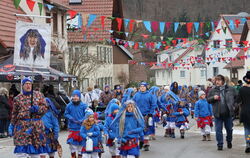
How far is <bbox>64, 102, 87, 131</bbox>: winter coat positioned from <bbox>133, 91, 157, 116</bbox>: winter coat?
312 cm

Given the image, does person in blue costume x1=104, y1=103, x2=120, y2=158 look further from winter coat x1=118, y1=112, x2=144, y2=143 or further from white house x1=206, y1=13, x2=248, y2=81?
white house x1=206, y1=13, x2=248, y2=81

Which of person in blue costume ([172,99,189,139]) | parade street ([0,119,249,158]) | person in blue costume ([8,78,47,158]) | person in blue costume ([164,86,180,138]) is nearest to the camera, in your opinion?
person in blue costume ([8,78,47,158])

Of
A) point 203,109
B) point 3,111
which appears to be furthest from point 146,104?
point 3,111

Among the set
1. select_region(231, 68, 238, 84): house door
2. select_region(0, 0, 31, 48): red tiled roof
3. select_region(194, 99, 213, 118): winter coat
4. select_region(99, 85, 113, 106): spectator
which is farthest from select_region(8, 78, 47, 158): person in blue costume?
select_region(231, 68, 238, 84): house door

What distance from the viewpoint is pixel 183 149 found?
15.0m

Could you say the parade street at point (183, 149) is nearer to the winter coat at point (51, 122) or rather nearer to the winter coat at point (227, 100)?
the winter coat at point (227, 100)

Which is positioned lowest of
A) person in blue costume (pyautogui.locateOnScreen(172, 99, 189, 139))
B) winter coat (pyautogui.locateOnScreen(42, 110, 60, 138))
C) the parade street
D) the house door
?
the parade street

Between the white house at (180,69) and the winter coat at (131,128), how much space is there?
64921 mm

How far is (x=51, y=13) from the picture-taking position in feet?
111

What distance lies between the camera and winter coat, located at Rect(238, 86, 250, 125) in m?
13.1

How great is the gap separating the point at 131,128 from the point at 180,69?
7717cm

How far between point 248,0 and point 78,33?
5717cm

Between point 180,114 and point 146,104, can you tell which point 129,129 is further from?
point 180,114

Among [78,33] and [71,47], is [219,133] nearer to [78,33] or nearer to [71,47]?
[71,47]
